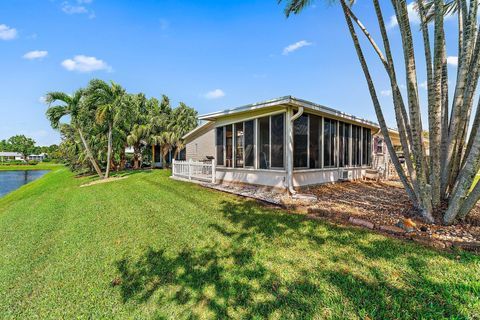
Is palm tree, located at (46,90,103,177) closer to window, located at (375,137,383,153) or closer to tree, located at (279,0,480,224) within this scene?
tree, located at (279,0,480,224)

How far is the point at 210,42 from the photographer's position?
40.0ft

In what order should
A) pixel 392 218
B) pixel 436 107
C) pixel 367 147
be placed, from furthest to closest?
pixel 367 147, pixel 392 218, pixel 436 107

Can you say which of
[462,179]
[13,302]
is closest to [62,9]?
[13,302]

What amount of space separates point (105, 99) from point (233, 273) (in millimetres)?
13462

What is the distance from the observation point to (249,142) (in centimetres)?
827

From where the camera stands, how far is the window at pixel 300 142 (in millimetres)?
7237

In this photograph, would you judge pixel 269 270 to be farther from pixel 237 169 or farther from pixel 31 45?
pixel 31 45

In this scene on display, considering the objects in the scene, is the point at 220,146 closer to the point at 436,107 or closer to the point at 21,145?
the point at 436,107

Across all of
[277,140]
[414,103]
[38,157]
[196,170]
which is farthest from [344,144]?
[38,157]

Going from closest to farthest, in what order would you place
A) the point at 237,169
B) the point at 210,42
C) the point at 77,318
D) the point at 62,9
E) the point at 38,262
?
the point at 77,318 → the point at 38,262 → the point at 237,169 → the point at 62,9 → the point at 210,42

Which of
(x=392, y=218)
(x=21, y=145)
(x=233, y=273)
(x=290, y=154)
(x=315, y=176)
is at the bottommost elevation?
(x=233, y=273)

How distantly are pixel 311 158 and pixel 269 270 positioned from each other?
5.55m

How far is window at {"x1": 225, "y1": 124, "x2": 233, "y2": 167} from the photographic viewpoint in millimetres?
9117

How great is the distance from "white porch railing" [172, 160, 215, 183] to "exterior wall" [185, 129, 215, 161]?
6.51 feet
